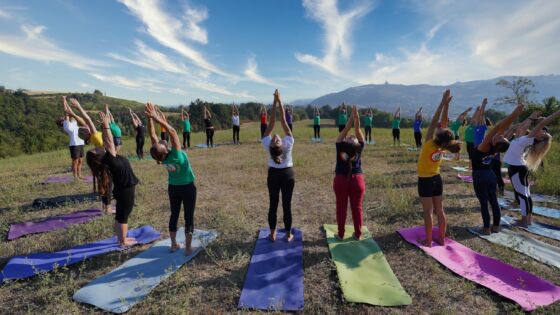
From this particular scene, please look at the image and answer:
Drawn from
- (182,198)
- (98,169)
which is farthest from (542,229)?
(98,169)

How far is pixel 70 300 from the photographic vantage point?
4035 mm

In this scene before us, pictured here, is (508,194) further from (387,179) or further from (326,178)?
(326,178)

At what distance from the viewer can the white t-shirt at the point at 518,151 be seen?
231 inches

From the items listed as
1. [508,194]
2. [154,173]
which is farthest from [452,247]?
[154,173]

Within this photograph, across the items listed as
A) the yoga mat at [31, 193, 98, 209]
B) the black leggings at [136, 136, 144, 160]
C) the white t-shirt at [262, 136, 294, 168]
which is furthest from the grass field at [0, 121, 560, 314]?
the black leggings at [136, 136, 144, 160]

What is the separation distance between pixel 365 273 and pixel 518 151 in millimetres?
4316

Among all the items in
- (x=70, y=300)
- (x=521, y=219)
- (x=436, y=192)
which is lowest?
(x=70, y=300)

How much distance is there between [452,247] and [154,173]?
10.7 m

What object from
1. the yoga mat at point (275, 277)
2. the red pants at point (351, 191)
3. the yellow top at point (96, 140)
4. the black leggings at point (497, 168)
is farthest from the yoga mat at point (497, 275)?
the yellow top at point (96, 140)

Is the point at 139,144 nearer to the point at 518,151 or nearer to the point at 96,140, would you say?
the point at 96,140

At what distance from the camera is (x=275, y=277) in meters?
4.45

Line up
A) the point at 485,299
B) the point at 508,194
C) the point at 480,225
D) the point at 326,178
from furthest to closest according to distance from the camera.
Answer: the point at 326,178 → the point at 508,194 → the point at 480,225 → the point at 485,299

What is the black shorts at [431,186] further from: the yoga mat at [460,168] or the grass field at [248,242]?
the yoga mat at [460,168]

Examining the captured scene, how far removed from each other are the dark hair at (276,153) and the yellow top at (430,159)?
244 centimetres
